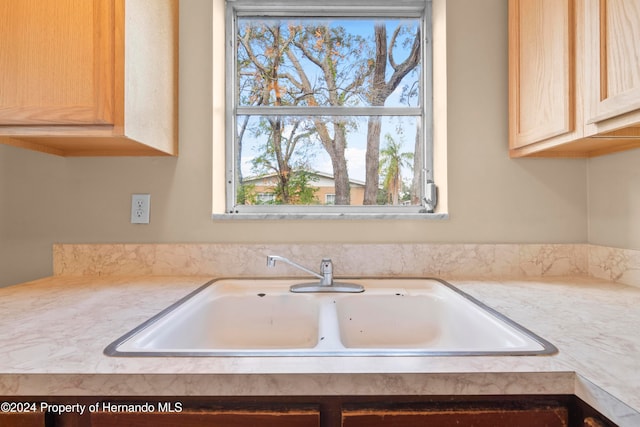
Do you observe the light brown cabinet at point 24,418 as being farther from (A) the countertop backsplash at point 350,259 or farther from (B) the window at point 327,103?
(B) the window at point 327,103

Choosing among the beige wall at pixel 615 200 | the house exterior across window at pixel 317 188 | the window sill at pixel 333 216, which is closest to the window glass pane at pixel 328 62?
the house exterior across window at pixel 317 188

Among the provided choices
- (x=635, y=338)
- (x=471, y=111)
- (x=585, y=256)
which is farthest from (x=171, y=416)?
(x=585, y=256)

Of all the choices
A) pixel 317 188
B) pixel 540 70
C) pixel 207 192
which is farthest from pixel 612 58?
pixel 207 192

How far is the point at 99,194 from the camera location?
1420 mm

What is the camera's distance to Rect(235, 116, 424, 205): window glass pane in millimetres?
1593

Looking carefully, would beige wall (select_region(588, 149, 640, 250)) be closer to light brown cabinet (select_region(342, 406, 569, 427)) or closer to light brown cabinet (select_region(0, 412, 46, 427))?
light brown cabinet (select_region(342, 406, 569, 427))

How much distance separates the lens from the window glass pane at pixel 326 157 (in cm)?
159

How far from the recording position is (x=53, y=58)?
1.04 m

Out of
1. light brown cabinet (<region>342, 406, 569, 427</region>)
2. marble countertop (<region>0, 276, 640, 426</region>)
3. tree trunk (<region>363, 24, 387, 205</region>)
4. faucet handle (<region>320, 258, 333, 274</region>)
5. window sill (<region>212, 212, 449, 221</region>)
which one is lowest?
light brown cabinet (<region>342, 406, 569, 427</region>)

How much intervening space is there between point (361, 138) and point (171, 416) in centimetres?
131

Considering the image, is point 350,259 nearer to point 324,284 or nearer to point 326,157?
point 324,284

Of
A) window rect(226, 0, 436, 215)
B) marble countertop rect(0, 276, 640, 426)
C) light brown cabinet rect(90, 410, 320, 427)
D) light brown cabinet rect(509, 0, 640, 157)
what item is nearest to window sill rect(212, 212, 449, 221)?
window rect(226, 0, 436, 215)

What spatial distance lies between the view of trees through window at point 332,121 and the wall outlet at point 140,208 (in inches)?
15.1

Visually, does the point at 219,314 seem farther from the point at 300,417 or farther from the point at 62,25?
the point at 62,25
